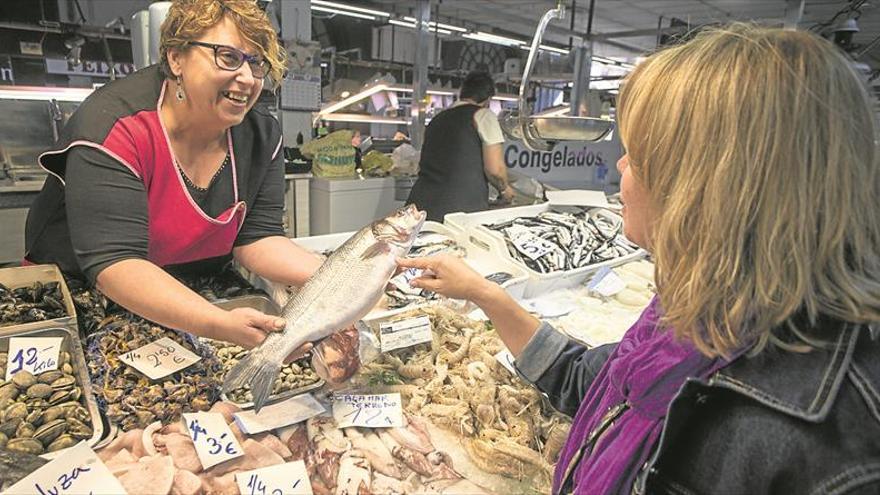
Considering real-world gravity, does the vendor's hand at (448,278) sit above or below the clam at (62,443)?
above

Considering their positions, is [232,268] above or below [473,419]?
above

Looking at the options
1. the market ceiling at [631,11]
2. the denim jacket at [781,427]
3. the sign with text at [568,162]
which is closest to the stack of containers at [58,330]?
the denim jacket at [781,427]

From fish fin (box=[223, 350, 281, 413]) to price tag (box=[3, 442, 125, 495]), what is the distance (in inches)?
11.0

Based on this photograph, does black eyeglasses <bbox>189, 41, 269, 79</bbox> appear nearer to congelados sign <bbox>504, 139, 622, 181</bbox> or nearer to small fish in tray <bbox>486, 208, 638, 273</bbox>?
small fish in tray <bbox>486, 208, 638, 273</bbox>

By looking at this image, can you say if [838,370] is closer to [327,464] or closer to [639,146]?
[639,146]

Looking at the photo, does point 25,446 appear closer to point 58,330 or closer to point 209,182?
point 58,330

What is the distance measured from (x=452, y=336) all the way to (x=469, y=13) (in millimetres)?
10380

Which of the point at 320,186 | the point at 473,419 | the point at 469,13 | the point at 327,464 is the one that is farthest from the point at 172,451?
the point at 469,13

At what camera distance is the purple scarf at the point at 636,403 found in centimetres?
88

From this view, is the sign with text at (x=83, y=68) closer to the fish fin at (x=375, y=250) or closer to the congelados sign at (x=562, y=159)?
the congelados sign at (x=562, y=159)

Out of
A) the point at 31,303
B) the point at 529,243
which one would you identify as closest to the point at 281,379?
the point at 31,303

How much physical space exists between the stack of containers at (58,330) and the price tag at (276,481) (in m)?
0.36

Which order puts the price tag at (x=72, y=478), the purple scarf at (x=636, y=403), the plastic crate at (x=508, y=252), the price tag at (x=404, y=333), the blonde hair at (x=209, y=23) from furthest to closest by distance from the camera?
the plastic crate at (x=508, y=252) < the price tag at (x=404, y=333) < the blonde hair at (x=209, y=23) < the price tag at (x=72, y=478) < the purple scarf at (x=636, y=403)

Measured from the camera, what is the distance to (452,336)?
74.2 inches
